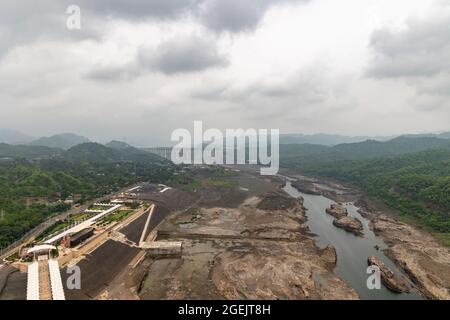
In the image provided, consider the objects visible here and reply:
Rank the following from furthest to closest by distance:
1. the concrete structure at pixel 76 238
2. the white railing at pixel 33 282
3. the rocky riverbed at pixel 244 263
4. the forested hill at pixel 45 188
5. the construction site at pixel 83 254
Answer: the forested hill at pixel 45 188
the concrete structure at pixel 76 238
the rocky riverbed at pixel 244 263
the construction site at pixel 83 254
the white railing at pixel 33 282

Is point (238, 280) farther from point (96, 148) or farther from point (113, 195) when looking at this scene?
point (96, 148)

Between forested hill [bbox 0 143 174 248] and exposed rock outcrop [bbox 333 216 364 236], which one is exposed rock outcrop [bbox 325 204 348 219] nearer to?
Answer: exposed rock outcrop [bbox 333 216 364 236]

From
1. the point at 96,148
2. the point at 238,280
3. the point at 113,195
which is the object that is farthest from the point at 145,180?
the point at 96,148

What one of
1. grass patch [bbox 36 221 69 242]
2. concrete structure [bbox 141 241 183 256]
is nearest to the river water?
concrete structure [bbox 141 241 183 256]

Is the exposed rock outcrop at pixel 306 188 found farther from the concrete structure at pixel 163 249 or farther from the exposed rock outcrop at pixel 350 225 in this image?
the concrete structure at pixel 163 249

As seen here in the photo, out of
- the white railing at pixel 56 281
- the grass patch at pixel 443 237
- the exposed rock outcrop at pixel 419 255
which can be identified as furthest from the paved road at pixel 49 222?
the grass patch at pixel 443 237

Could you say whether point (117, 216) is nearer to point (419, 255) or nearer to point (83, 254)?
point (83, 254)
